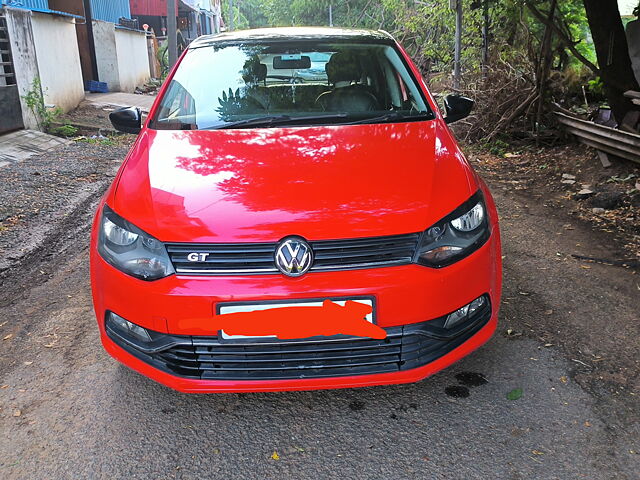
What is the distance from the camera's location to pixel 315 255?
2.14 m

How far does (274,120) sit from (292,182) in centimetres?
83

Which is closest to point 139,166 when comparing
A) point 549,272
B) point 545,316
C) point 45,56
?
point 545,316

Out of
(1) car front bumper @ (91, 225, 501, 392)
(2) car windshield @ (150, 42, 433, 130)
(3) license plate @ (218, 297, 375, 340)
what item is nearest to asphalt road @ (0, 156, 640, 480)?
(1) car front bumper @ (91, 225, 501, 392)

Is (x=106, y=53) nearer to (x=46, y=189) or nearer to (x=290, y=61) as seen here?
(x=46, y=189)

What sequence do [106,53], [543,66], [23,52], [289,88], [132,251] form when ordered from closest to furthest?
[132,251] < [289,88] < [543,66] < [23,52] < [106,53]

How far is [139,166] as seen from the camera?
2.66 m

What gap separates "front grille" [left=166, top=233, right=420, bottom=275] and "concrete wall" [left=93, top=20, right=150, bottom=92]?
15.4 meters

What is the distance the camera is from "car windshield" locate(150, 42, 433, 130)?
3168 millimetres

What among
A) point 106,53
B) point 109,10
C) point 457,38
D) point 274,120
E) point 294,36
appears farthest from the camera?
point 109,10

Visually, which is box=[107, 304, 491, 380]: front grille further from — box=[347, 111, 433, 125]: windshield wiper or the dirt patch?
the dirt patch

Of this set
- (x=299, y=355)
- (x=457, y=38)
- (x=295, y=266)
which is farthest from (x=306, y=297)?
(x=457, y=38)

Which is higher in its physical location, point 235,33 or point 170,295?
point 235,33

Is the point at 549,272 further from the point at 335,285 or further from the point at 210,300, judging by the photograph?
the point at 210,300

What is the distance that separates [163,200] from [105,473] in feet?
3.48
